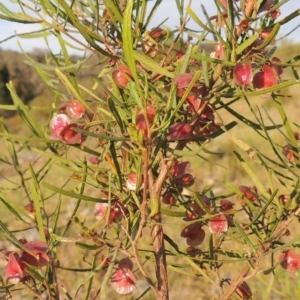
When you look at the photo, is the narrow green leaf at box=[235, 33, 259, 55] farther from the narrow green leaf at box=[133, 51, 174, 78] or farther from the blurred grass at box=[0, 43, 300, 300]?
the blurred grass at box=[0, 43, 300, 300]

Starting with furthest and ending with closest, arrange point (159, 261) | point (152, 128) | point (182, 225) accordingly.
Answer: point (182, 225) → point (159, 261) → point (152, 128)

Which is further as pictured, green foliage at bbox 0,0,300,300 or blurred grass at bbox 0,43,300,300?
blurred grass at bbox 0,43,300,300

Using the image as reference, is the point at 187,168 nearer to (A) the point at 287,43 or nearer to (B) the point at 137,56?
(B) the point at 137,56

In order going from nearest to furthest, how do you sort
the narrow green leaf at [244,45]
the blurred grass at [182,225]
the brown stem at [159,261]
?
the narrow green leaf at [244,45] < the brown stem at [159,261] < the blurred grass at [182,225]

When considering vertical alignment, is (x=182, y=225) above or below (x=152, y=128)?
below

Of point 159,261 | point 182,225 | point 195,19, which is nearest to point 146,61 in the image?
point 195,19

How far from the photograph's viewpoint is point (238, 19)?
473 millimetres

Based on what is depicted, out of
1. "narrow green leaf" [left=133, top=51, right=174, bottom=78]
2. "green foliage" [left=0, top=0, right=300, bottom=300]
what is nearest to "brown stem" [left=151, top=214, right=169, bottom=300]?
"green foliage" [left=0, top=0, right=300, bottom=300]

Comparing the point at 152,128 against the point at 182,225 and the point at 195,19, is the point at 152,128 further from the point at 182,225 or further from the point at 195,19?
the point at 182,225

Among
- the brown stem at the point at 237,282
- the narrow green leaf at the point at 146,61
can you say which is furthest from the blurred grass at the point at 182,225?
the narrow green leaf at the point at 146,61

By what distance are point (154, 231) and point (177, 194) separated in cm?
5

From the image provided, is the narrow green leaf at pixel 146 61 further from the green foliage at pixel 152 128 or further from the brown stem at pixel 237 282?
the brown stem at pixel 237 282

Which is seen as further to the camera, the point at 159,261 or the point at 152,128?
the point at 159,261

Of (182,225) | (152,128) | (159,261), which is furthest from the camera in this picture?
(182,225)
